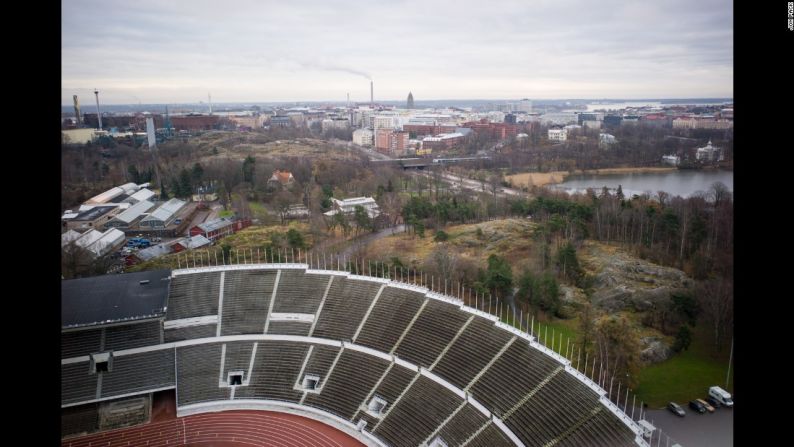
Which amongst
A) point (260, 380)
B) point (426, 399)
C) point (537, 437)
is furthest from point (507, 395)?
point (260, 380)

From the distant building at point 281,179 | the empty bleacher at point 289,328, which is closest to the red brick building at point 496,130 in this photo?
the distant building at point 281,179

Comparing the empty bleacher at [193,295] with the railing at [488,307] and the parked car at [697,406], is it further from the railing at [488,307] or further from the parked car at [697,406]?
the parked car at [697,406]

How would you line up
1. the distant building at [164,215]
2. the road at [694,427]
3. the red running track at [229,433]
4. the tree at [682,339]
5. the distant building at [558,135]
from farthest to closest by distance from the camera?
the distant building at [558,135], the distant building at [164,215], the tree at [682,339], the red running track at [229,433], the road at [694,427]

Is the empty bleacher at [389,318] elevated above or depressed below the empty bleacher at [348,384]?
above

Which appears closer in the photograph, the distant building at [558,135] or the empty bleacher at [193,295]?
the empty bleacher at [193,295]

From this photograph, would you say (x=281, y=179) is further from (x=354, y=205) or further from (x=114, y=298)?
(x=114, y=298)
